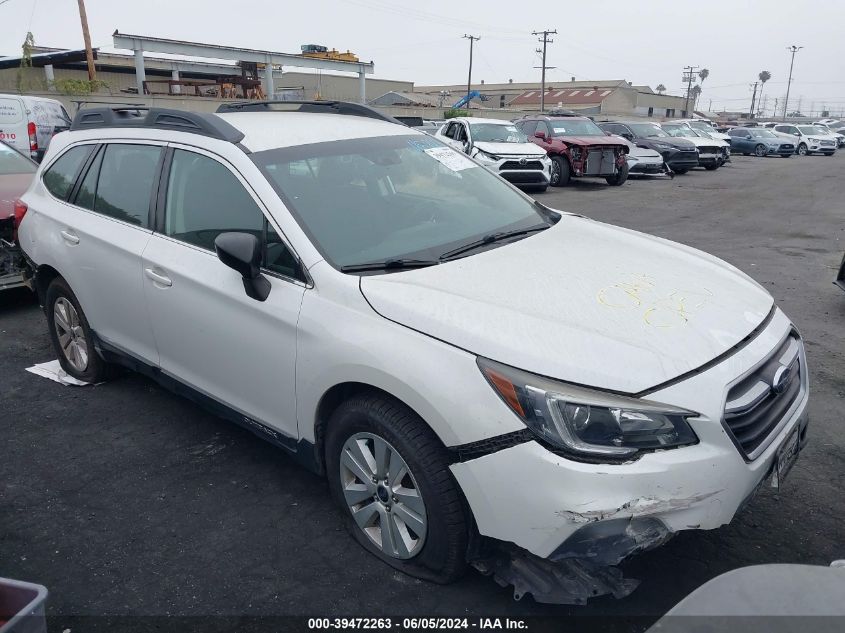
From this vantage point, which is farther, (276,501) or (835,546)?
(276,501)

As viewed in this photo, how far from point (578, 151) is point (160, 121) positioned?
47.5ft

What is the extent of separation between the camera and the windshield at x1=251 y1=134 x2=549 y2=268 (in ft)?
10.2

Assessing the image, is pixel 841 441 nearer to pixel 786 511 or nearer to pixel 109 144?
pixel 786 511

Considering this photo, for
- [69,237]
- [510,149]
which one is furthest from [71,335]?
[510,149]

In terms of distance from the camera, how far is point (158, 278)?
358 centimetres

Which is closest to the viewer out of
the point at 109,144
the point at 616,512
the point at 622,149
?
the point at 616,512

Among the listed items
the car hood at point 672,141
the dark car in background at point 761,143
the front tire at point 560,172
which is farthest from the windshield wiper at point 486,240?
the dark car in background at point 761,143

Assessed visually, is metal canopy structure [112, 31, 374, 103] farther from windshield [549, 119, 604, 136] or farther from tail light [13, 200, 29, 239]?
tail light [13, 200, 29, 239]

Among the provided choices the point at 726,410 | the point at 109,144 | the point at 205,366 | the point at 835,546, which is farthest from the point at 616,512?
the point at 109,144

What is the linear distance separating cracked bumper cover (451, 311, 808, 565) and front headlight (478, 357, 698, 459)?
0.04m

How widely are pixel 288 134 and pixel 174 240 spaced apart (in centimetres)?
81

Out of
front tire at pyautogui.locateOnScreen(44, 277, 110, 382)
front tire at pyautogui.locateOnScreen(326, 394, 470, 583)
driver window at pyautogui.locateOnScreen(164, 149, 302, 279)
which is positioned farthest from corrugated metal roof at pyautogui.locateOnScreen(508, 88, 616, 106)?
front tire at pyautogui.locateOnScreen(326, 394, 470, 583)

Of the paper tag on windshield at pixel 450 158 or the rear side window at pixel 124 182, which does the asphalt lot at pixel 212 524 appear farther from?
the paper tag on windshield at pixel 450 158

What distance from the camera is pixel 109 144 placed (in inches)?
167
